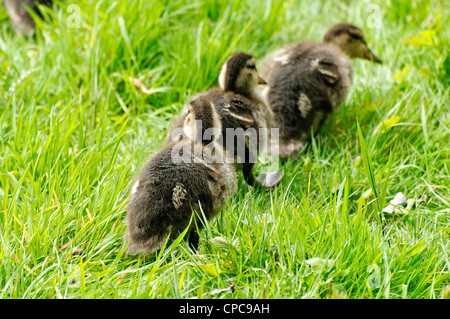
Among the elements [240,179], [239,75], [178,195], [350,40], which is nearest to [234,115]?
[239,75]

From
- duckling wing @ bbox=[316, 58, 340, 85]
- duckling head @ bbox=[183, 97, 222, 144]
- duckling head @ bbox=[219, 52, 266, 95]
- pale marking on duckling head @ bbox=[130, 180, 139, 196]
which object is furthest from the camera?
duckling wing @ bbox=[316, 58, 340, 85]

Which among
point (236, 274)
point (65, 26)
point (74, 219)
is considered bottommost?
point (236, 274)

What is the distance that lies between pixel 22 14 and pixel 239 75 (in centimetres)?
263

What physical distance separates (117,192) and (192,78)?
1.54 meters

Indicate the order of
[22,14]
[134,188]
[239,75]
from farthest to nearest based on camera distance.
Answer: [22,14], [239,75], [134,188]

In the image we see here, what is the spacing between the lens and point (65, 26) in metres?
4.63

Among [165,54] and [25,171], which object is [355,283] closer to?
[25,171]

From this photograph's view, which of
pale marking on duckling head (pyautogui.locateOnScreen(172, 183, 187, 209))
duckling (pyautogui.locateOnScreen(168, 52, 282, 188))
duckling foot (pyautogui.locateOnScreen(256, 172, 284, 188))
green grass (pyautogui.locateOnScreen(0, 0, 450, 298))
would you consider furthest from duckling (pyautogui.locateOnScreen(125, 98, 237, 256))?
duckling foot (pyautogui.locateOnScreen(256, 172, 284, 188))

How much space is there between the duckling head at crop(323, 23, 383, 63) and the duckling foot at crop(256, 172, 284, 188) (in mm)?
1586

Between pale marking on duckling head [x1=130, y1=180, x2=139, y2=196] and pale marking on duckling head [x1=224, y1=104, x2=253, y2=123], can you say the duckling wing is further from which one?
pale marking on duckling head [x1=130, y1=180, x2=139, y2=196]

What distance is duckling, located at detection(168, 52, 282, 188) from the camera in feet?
11.1

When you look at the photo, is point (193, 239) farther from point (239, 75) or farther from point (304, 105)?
point (304, 105)

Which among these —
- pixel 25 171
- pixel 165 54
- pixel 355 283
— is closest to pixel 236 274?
pixel 355 283

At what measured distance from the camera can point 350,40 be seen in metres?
4.54
